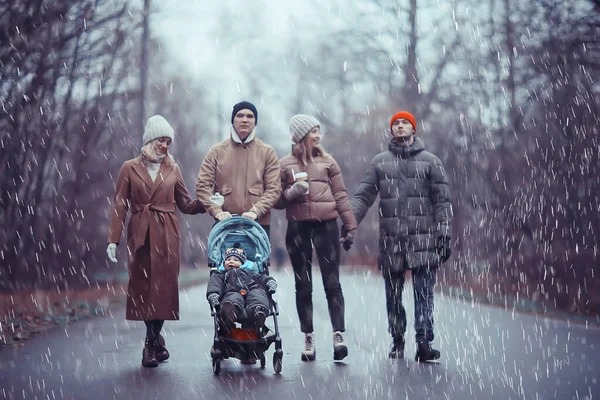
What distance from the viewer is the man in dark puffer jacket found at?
26.9 feet

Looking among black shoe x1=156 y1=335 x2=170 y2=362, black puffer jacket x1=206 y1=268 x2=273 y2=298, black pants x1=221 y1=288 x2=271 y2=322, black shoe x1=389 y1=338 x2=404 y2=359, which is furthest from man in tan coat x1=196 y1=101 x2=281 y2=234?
black shoe x1=389 y1=338 x2=404 y2=359

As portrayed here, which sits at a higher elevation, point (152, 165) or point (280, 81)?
point (280, 81)

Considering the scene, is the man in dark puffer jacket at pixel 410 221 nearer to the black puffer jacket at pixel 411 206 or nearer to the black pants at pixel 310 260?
the black puffer jacket at pixel 411 206

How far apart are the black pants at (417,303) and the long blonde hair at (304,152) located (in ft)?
4.21

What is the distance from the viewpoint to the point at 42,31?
13.1 m

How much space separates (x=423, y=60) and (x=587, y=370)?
53.0 feet

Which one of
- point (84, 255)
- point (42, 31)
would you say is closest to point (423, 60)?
point (84, 255)

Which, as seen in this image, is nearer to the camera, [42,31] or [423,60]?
[42,31]

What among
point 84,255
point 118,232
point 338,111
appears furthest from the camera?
point 338,111

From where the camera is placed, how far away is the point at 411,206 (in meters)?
8.32

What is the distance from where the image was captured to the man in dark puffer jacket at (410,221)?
820 cm

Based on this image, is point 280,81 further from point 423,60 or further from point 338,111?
point 423,60

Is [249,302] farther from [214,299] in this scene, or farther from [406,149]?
[406,149]

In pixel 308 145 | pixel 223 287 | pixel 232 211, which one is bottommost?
pixel 223 287
